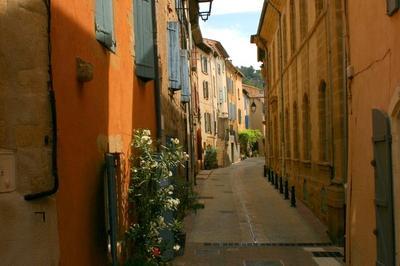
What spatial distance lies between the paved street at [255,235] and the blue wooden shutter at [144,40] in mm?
3182

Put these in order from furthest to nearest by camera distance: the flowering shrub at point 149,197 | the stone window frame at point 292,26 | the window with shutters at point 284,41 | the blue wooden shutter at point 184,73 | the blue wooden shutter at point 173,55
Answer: the window with shutters at point 284,41 < the stone window frame at point 292,26 < the blue wooden shutter at point 184,73 < the blue wooden shutter at point 173,55 < the flowering shrub at point 149,197

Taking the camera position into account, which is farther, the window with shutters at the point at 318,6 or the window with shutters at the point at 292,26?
the window with shutters at the point at 292,26

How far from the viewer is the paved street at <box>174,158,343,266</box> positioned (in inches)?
370

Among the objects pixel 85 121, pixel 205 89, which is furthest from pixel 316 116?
pixel 205 89

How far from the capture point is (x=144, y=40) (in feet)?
27.5

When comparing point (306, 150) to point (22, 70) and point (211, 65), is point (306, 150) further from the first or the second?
point (211, 65)

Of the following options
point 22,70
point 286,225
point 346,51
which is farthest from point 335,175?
point 22,70

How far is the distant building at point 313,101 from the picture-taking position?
1059cm

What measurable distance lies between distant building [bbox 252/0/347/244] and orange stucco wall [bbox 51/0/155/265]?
430 cm

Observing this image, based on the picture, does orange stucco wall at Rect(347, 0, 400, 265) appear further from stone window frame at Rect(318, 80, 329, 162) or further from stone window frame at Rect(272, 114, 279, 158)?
stone window frame at Rect(272, 114, 279, 158)

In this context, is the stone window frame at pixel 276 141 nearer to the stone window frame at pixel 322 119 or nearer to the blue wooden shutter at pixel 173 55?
the stone window frame at pixel 322 119

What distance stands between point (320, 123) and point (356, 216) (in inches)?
216

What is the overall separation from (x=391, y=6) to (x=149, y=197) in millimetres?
3745

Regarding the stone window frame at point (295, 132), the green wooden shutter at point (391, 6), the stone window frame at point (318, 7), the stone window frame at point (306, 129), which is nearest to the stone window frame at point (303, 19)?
the stone window frame at point (306, 129)
